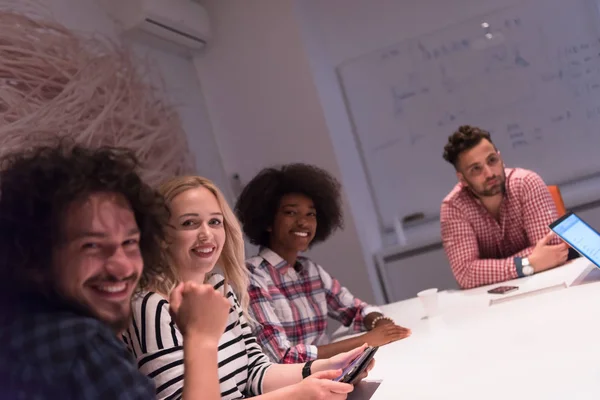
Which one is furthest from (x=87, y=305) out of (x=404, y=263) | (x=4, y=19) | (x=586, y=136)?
(x=586, y=136)

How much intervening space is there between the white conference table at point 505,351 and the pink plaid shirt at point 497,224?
435 millimetres

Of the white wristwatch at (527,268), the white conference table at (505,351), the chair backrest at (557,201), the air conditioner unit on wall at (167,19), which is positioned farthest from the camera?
the air conditioner unit on wall at (167,19)

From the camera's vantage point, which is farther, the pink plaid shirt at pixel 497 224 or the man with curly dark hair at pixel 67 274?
the pink plaid shirt at pixel 497 224

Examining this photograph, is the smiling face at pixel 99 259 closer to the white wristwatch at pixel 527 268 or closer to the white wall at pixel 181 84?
the white wristwatch at pixel 527 268

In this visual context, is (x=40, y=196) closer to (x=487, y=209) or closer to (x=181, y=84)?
(x=487, y=209)

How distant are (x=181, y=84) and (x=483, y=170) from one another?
1.80 metres

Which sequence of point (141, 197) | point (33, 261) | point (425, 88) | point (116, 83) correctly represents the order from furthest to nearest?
point (425, 88) < point (116, 83) < point (141, 197) < point (33, 261)

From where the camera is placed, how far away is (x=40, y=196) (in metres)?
0.81

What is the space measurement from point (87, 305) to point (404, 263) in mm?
2626

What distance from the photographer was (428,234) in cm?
340

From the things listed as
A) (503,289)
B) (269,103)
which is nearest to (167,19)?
(269,103)

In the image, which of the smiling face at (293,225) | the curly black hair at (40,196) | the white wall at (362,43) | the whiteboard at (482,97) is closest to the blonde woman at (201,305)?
the curly black hair at (40,196)

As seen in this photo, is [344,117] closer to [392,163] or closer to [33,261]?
[392,163]

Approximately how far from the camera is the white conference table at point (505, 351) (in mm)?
974
